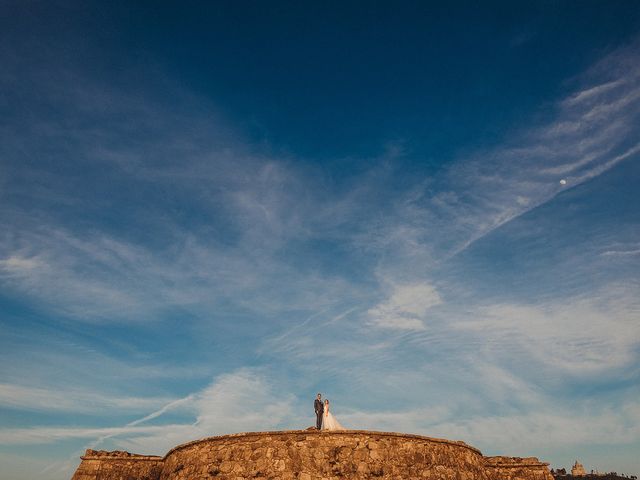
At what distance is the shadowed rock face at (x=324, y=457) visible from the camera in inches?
422

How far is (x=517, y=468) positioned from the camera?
47.6 ft

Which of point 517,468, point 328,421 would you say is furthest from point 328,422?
point 517,468

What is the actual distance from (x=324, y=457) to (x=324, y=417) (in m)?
3.75

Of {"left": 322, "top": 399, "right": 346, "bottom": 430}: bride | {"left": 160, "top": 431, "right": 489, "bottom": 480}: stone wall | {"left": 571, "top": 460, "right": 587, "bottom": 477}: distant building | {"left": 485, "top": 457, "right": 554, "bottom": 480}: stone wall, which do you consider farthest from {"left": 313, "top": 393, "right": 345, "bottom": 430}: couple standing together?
{"left": 571, "top": 460, "right": 587, "bottom": 477}: distant building

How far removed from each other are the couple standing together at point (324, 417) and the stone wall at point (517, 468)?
4989 millimetres

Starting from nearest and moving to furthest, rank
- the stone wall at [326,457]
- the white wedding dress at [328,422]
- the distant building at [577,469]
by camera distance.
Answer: the stone wall at [326,457] → the white wedding dress at [328,422] → the distant building at [577,469]

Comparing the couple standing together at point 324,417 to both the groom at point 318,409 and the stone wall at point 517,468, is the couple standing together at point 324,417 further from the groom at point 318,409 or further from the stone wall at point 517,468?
the stone wall at point 517,468

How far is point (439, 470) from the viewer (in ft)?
37.1

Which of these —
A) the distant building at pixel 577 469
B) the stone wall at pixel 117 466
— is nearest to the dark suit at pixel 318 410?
the stone wall at pixel 117 466

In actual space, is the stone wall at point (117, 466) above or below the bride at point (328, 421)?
below

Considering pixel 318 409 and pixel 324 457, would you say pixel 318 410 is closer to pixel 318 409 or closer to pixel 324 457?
pixel 318 409

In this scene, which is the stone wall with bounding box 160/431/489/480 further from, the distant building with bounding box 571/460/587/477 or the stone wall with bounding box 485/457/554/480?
the distant building with bounding box 571/460/587/477

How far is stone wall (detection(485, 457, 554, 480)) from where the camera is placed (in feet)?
47.0

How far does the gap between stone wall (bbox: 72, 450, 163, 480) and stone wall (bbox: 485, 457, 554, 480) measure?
424 inches
